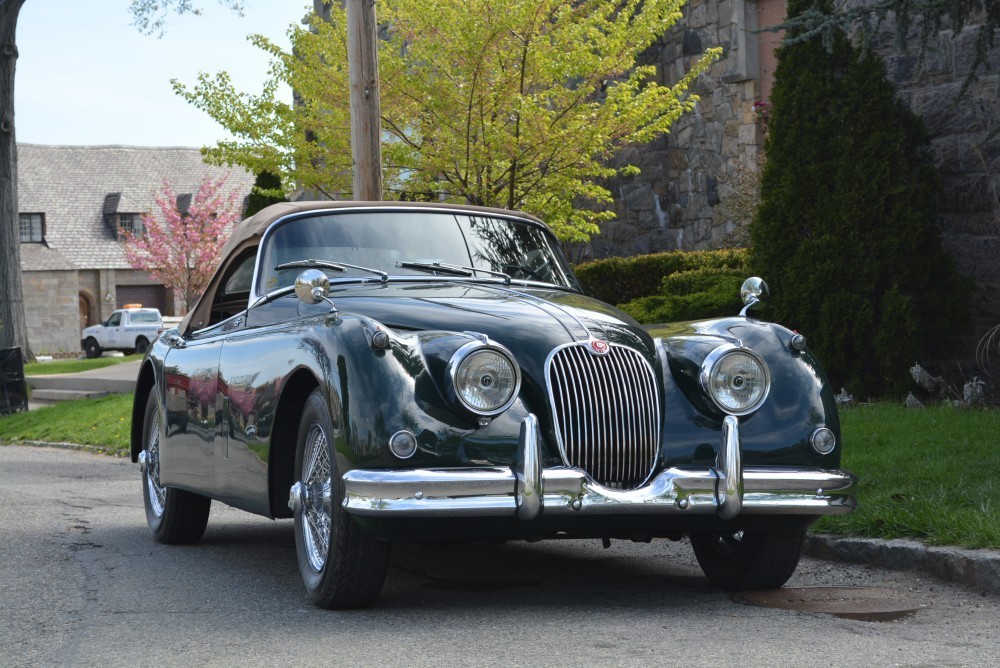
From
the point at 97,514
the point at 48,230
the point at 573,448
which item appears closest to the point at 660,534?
the point at 573,448

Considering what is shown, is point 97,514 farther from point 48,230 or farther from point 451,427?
point 48,230

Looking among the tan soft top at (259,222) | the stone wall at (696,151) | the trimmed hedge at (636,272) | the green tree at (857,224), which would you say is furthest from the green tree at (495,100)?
the tan soft top at (259,222)

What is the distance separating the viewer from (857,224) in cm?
1108

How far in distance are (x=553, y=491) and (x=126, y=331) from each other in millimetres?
45583

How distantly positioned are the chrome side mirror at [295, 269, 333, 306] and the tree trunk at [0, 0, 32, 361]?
71.1 ft

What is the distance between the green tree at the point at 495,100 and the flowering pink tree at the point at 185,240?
134 feet

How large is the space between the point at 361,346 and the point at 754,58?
1265 centimetres

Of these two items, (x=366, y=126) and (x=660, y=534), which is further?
(x=366, y=126)

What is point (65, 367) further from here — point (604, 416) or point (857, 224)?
point (604, 416)

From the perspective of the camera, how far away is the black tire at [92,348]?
4956 centimetres

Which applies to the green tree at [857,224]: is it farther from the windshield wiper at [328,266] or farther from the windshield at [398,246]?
the windshield wiper at [328,266]

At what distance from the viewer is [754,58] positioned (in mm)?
16734

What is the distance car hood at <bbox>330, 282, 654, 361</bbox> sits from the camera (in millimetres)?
5426

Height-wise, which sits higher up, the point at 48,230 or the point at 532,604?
the point at 48,230
